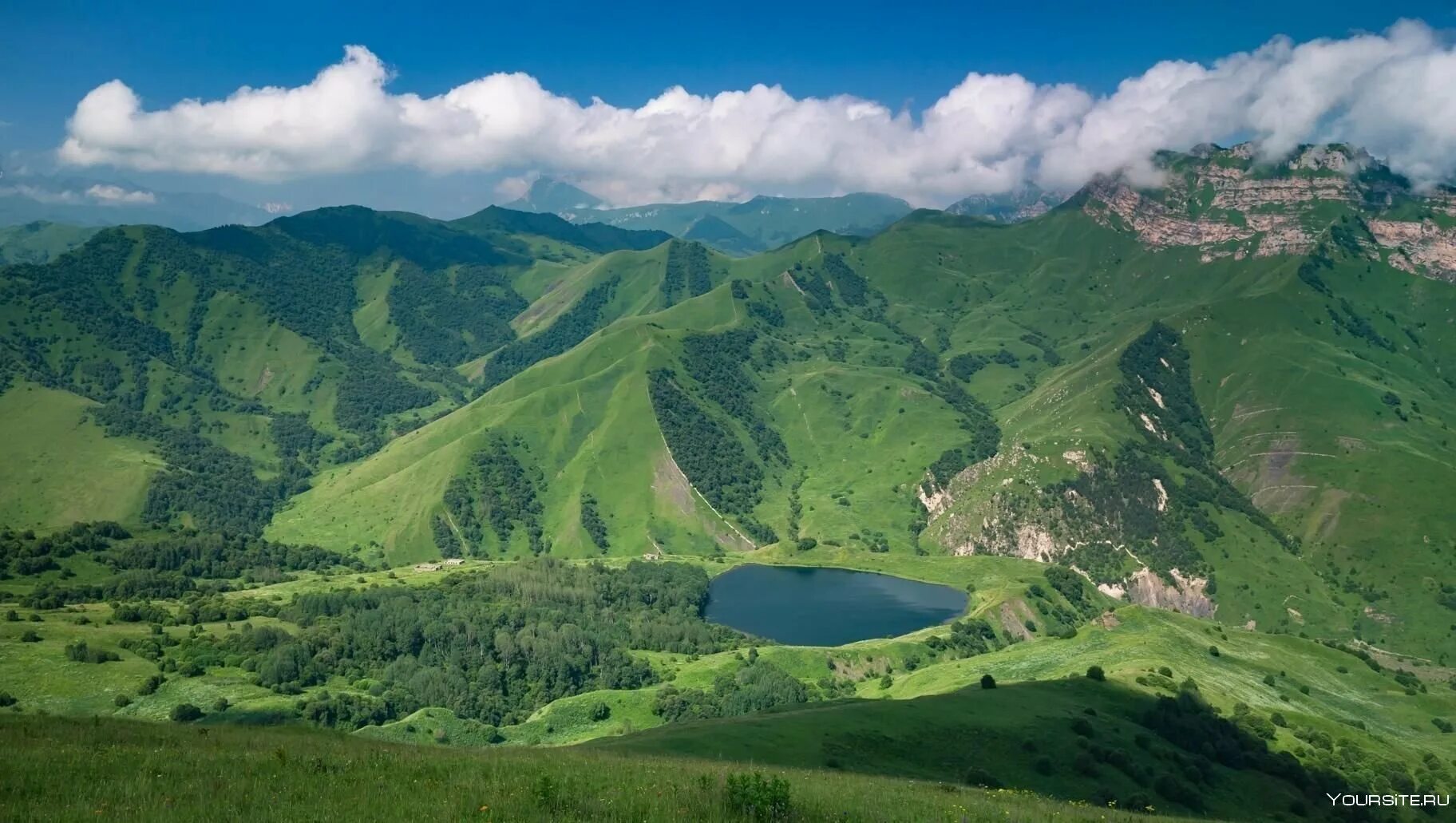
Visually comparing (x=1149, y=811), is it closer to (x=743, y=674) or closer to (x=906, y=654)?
(x=743, y=674)

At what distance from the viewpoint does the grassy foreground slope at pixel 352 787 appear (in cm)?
2308

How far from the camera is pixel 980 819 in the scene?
98.6 feet

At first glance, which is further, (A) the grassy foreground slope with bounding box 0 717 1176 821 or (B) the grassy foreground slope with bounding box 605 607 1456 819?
(B) the grassy foreground slope with bounding box 605 607 1456 819

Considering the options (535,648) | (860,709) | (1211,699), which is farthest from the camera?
(535,648)

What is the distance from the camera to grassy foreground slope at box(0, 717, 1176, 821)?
2308cm

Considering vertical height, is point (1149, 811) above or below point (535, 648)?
above

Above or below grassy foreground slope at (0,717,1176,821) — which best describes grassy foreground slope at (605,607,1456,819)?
below

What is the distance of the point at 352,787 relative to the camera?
84.3ft

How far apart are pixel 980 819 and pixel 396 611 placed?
185988 millimetres

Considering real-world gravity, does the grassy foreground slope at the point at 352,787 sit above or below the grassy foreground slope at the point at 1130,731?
above

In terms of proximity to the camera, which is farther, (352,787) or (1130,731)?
(1130,731)

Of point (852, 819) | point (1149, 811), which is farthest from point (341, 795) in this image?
point (1149, 811)

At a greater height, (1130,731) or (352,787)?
(352,787)

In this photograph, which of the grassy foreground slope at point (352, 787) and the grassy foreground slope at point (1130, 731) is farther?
the grassy foreground slope at point (1130, 731)
